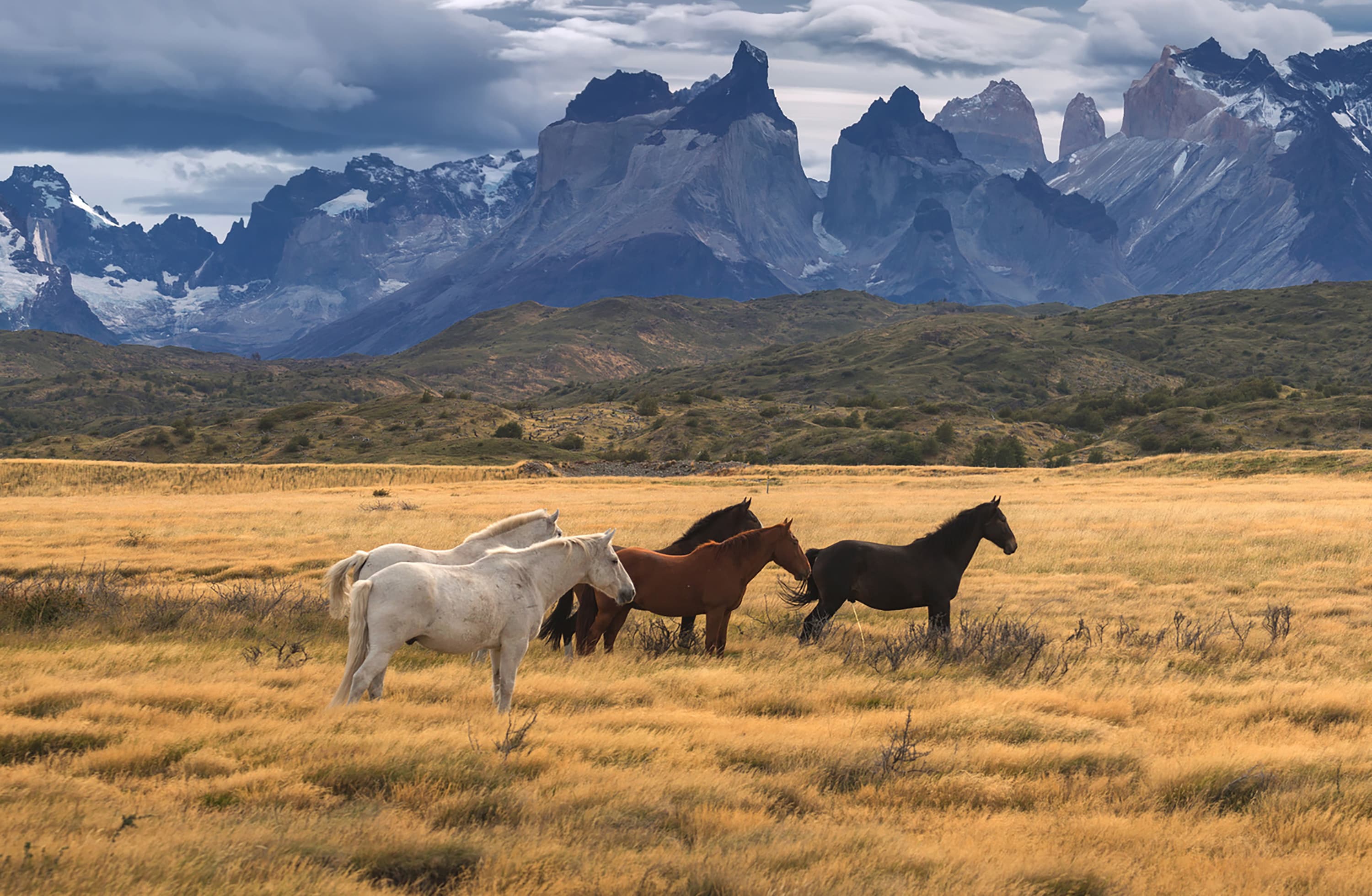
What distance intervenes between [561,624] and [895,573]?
15.6 feet

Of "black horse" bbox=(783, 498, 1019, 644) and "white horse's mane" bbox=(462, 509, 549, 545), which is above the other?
"white horse's mane" bbox=(462, 509, 549, 545)

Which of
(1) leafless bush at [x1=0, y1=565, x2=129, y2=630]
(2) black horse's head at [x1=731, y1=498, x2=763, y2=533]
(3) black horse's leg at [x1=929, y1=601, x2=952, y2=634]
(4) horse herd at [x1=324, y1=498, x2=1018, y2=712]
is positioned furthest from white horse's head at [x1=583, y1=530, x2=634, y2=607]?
(1) leafless bush at [x1=0, y1=565, x2=129, y2=630]

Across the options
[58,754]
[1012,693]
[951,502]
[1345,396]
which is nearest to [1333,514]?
[951,502]

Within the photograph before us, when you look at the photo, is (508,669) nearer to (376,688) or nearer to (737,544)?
(376,688)

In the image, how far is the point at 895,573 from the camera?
14477 millimetres

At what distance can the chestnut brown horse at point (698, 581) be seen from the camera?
42.1 feet

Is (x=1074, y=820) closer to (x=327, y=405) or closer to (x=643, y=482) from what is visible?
(x=643, y=482)

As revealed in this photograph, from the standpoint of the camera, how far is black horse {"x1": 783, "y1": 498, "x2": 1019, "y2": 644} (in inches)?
567

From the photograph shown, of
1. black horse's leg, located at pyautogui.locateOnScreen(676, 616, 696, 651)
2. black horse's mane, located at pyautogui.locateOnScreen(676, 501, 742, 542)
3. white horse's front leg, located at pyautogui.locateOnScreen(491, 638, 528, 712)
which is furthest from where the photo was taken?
black horse's mane, located at pyautogui.locateOnScreen(676, 501, 742, 542)

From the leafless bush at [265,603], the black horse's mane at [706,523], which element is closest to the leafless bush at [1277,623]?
the black horse's mane at [706,523]

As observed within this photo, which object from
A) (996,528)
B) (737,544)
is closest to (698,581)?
(737,544)

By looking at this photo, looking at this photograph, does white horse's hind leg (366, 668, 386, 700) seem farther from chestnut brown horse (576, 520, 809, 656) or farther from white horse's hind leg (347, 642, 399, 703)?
chestnut brown horse (576, 520, 809, 656)

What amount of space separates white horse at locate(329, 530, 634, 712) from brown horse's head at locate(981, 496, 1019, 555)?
6907mm

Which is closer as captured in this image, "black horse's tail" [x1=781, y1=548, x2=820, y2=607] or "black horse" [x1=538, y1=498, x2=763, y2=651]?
"black horse" [x1=538, y1=498, x2=763, y2=651]
